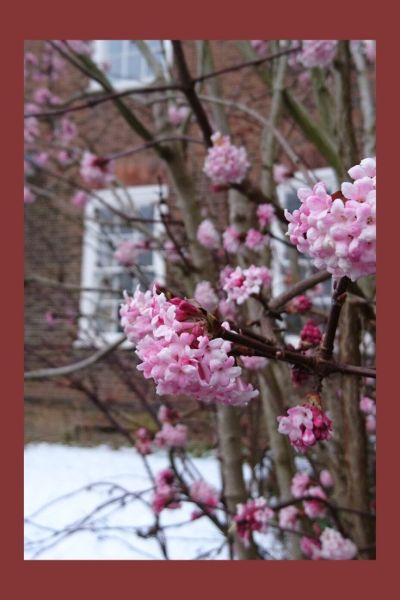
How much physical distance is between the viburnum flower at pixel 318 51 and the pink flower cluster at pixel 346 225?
1.59 meters

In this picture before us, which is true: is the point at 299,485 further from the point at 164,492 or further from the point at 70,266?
the point at 70,266

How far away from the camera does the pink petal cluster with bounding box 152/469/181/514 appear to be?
6.09 feet

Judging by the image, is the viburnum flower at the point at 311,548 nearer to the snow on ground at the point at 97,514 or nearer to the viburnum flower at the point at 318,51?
the snow on ground at the point at 97,514

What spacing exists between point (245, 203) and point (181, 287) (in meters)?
0.96

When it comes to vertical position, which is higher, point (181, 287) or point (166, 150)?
point (166, 150)

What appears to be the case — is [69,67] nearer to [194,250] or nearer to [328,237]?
[194,250]

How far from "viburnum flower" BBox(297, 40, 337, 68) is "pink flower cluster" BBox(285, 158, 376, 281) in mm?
1586

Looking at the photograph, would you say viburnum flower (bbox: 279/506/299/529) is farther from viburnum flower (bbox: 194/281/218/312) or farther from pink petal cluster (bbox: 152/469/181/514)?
viburnum flower (bbox: 194/281/218/312)

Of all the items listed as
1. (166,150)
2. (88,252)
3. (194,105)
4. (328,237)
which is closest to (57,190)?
(88,252)

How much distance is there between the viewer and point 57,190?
21.0 feet

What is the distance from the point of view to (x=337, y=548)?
1.69m

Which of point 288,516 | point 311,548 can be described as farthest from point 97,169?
point 311,548

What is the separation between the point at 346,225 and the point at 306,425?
295 millimetres

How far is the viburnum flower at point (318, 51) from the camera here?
1911 millimetres
